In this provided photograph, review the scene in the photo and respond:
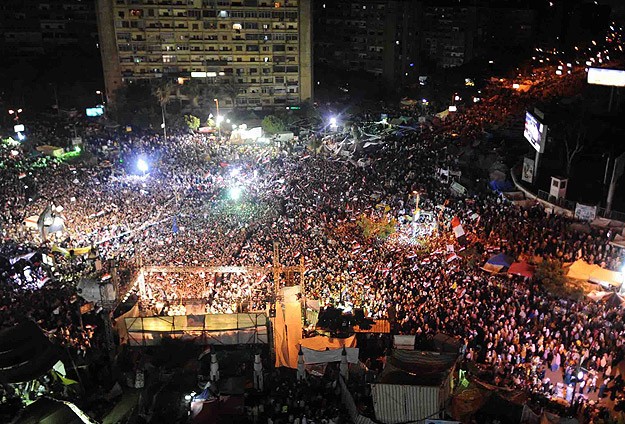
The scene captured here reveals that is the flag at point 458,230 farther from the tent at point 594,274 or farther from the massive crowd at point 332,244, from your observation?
the tent at point 594,274

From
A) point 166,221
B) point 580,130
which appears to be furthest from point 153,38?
point 580,130

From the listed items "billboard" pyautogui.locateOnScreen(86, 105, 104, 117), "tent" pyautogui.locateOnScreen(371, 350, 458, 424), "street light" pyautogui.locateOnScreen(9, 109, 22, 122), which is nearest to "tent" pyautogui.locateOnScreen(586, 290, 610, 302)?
"tent" pyautogui.locateOnScreen(371, 350, 458, 424)

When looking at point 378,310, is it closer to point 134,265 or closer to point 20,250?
point 134,265

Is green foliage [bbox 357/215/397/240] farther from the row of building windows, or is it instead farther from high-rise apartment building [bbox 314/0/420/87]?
high-rise apartment building [bbox 314/0/420/87]

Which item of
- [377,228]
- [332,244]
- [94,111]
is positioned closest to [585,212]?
[377,228]

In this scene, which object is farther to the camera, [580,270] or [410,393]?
[580,270]

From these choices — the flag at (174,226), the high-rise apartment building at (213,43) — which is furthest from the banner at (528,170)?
the high-rise apartment building at (213,43)

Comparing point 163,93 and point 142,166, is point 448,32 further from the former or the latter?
point 142,166
